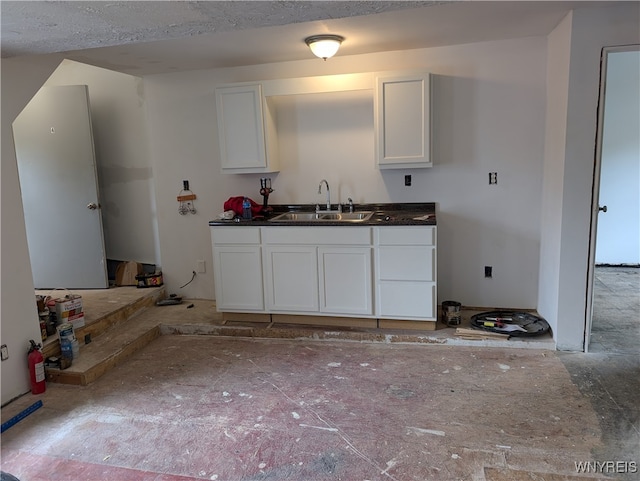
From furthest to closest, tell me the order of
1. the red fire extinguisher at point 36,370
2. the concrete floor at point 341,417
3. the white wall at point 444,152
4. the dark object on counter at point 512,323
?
the white wall at point 444,152 < the dark object on counter at point 512,323 < the red fire extinguisher at point 36,370 < the concrete floor at point 341,417

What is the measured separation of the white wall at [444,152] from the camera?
366cm

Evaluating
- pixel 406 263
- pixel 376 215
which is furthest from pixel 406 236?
pixel 376 215

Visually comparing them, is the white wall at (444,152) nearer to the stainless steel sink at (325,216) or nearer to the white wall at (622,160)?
the stainless steel sink at (325,216)

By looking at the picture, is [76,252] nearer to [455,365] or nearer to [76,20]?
[76,20]

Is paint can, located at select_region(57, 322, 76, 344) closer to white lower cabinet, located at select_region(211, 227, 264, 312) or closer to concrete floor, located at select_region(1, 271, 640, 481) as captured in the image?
concrete floor, located at select_region(1, 271, 640, 481)

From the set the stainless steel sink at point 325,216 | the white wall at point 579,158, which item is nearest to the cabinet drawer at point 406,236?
the stainless steel sink at point 325,216

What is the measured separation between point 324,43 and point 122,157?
8.24 ft

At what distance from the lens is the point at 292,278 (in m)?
3.72

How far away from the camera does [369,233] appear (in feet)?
11.5

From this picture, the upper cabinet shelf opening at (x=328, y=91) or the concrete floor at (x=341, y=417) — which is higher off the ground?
the upper cabinet shelf opening at (x=328, y=91)

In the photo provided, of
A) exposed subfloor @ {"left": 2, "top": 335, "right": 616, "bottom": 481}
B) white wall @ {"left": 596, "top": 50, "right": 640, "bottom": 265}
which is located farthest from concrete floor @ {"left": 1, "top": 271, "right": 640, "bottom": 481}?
white wall @ {"left": 596, "top": 50, "right": 640, "bottom": 265}

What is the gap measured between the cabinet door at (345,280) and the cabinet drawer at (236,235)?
1.81ft

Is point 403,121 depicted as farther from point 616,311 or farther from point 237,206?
point 616,311

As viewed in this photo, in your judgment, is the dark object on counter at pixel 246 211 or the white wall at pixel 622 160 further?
the white wall at pixel 622 160
